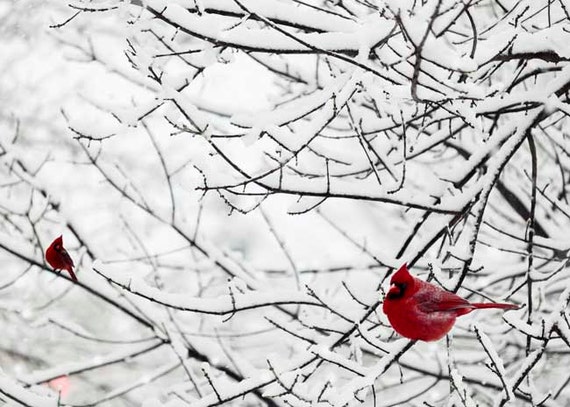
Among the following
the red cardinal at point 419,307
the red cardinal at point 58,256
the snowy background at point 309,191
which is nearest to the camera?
the red cardinal at point 419,307

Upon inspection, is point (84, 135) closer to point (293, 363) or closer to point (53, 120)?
point (293, 363)

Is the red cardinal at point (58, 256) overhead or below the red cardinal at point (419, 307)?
overhead

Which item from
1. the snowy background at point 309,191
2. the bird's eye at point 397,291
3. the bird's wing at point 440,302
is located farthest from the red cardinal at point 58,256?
the bird's wing at point 440,302

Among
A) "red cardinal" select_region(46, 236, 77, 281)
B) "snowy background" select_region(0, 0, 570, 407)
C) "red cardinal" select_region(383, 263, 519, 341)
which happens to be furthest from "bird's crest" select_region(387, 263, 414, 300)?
"red cardinal" select_region(46, 236, 77, 281)

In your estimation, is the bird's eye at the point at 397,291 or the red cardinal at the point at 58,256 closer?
the bird's eye at the point at 397,291

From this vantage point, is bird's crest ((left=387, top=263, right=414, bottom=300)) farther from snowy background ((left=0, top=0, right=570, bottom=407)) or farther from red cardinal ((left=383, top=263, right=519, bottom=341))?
snowy background ((left=0, top=0, right=570, bottom=407))

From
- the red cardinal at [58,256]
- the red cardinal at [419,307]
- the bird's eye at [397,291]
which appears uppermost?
the red cardinal at [58,256]

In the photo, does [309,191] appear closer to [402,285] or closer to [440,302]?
[402,285]

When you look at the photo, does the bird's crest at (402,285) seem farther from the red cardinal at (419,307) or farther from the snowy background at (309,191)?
the snowy background at (309,191)

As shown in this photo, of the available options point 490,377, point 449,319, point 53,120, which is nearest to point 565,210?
point 490,377
